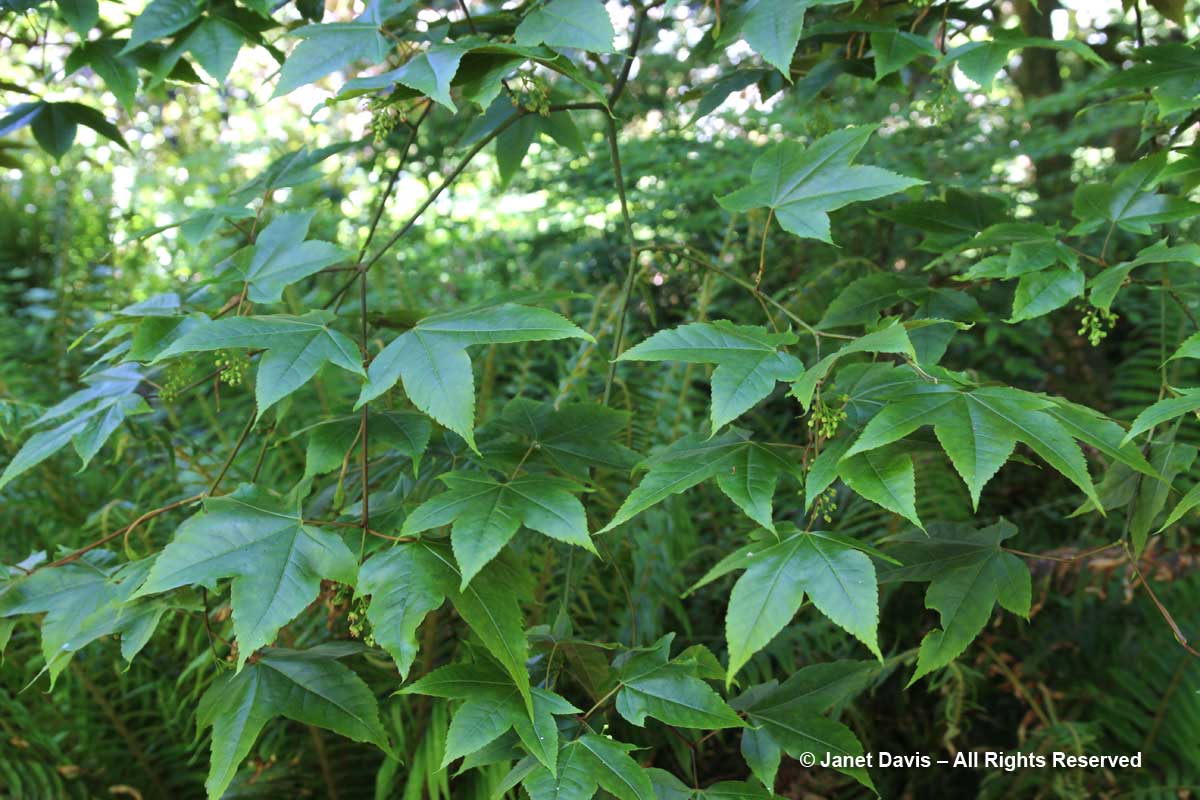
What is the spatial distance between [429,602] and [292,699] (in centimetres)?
28

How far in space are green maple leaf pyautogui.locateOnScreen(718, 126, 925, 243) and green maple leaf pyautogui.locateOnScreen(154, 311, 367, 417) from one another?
0.51 metres

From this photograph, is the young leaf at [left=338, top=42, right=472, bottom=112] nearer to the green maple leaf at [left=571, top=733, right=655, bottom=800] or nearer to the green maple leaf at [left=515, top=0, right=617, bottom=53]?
the green maple leaf at [left=515, top=0, right=617, bottom=53]

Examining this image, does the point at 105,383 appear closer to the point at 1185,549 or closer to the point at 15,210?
the point at 1185,549

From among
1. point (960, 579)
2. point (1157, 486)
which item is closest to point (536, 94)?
point (960, 579)

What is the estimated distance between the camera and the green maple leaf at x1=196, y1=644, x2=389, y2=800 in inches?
44.9

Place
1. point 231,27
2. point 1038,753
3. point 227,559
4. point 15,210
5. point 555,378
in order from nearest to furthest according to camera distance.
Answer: point 227,559, point 231,27, point 1038,753, point 555,378, point 15,210

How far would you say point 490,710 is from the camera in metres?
1.07

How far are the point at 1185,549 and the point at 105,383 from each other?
2.36 meters

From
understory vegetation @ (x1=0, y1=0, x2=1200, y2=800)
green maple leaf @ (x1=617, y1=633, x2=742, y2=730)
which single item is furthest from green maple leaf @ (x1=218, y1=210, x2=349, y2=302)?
green maple leaf @ (x1=617, y1=633, x2=742, y2=730)

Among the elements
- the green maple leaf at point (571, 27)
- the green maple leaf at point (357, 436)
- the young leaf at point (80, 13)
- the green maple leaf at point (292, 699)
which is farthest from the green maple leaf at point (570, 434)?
the young leaf at point (80, 13)

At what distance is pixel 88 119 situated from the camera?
5.62 ft

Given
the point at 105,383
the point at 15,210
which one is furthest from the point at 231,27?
the point at 15,210

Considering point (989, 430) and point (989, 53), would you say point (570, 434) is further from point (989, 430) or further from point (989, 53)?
point (989, 53)

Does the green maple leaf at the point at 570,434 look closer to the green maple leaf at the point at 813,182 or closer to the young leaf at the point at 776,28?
the green maple leaf at the point at 813,182
